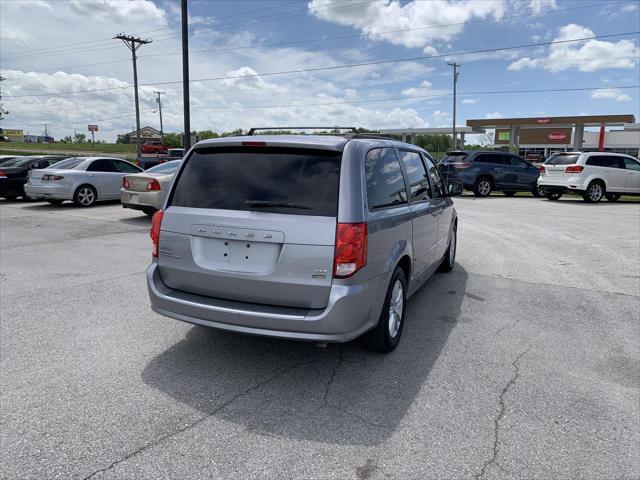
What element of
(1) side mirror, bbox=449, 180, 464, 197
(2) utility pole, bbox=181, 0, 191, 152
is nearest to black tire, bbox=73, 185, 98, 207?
(2) utility pole, bbox=181, 0, 191, 152

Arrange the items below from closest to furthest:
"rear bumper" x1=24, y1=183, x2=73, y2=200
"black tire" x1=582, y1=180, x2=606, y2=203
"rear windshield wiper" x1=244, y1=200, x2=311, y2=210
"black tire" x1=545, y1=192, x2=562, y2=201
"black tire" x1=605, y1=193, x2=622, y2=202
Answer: "rear windshield wiper" x1=244, y1=200, x2=311, y2=210 < "rear bumper" x1=24, y1=183, x2=73, y2=200 < "black tire" x1=582, y1=180, x2=606, y2=203 < "black tire" x1=605, y1=193, x2=622, y2=202 < "black tire" x1=545, y1=192, x2=562, y2=201

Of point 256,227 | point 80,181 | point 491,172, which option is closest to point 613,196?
point 491,172

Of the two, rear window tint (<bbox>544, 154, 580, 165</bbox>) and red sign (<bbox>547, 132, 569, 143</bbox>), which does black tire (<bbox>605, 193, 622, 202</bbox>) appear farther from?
red sign (<bbox>547, 132, 569, 143</bbox>)

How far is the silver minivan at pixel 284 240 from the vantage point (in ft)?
10.7

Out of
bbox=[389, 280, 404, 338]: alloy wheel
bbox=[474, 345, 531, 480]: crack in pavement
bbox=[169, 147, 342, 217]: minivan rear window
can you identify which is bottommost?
bbox=[474, 345, 531, 480]: crack in pavement

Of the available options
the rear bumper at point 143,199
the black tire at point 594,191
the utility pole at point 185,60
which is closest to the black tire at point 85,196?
the rear bumper at point 143,199

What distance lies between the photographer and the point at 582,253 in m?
8.46

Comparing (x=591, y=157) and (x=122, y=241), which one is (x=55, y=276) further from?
(x=591, y=157)

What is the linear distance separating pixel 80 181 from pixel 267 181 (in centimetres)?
1276

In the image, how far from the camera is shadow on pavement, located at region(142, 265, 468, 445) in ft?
9.87

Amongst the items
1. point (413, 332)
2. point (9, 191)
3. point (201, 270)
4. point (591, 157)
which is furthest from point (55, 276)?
point (591, 157)

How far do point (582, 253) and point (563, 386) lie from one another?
5.68 meters

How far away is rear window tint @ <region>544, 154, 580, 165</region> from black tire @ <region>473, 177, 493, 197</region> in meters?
2.60

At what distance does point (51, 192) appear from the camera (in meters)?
13.9
